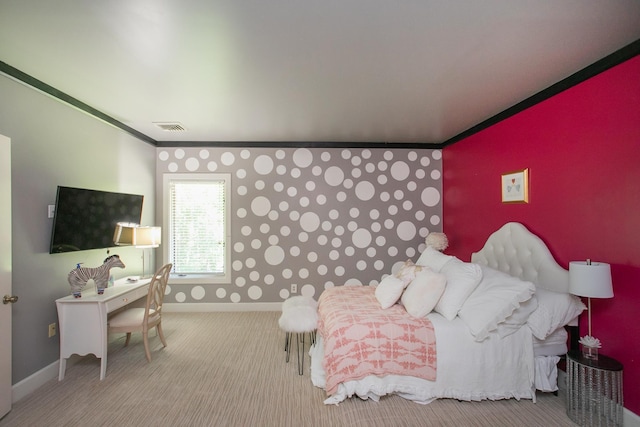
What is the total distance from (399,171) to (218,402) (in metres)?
3.97

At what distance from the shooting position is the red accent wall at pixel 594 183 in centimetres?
217

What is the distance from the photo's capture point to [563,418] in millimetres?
2295

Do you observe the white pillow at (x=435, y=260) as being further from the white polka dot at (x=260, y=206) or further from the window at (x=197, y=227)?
the window at (x=197, y=227)

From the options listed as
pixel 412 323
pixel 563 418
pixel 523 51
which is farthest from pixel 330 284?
pixel 523 51

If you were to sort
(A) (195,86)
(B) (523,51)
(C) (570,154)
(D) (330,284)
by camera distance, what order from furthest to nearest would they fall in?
(D) (330,284), (A) (195,86), (C) (570,154), (B) (523,51)

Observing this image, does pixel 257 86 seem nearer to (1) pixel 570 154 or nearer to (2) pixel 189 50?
(2) pixel 189 50

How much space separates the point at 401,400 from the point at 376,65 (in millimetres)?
2696

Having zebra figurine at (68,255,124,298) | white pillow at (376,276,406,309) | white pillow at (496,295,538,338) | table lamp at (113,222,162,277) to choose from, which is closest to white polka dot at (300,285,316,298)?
white pillow at (376,276,406,309)

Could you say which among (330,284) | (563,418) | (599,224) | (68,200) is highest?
(68,200)

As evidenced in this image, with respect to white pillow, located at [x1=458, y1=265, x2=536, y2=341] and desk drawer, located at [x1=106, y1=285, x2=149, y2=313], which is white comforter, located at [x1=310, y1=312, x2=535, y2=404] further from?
desk drawer, located at [x1=106, y1=285, x2=149, y2=313]

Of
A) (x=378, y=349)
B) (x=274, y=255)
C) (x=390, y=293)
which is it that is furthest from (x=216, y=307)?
(x=378, y=349)

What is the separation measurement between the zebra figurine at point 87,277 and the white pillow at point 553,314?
3.94m

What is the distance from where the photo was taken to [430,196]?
503 centimetres

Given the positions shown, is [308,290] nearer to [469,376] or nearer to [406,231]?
[406,231]
